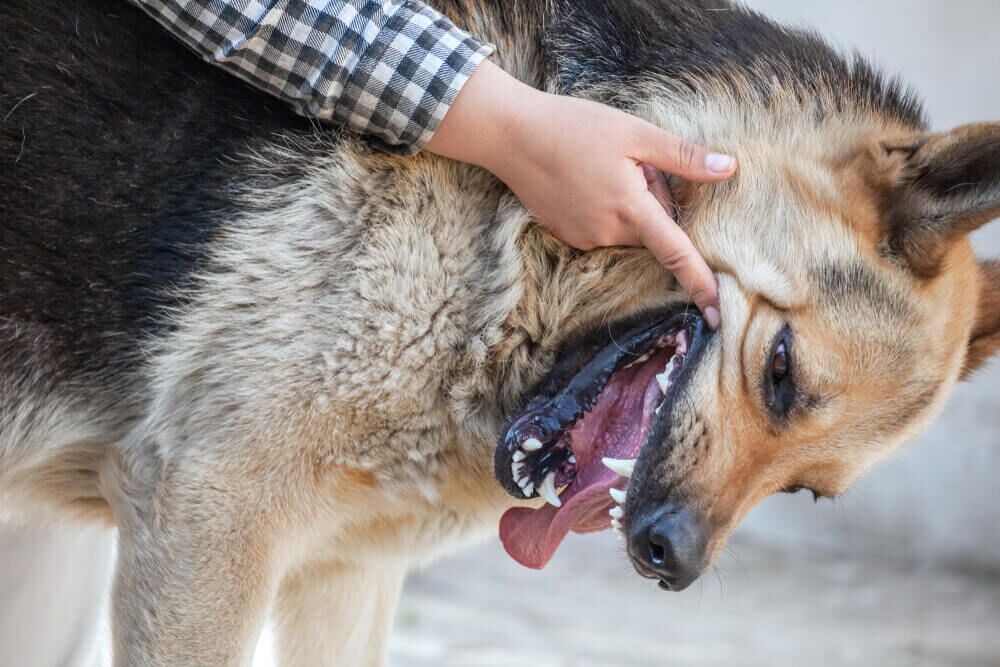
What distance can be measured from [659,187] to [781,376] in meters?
0.43

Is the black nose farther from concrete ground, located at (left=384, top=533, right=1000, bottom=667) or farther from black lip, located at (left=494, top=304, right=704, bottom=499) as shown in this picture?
concrete ground, located at (left=384, top=533, right=1000, bottom=667)

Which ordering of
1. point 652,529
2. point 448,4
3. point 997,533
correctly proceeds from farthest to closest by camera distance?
point 997,533 → point 448,4 → point 652,529

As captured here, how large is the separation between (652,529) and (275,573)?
2.37 ft

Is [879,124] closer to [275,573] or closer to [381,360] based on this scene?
[381,360]

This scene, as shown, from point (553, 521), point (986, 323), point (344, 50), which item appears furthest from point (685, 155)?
point (986, 323)

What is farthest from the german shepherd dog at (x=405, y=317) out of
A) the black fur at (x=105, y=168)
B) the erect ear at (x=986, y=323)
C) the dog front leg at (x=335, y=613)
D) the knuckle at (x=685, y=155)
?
the dog front leg at (x=335, y=613)

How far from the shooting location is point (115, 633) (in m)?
2.21

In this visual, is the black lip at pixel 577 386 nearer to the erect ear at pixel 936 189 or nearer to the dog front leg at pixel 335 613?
the erect ear at pixel 936 189

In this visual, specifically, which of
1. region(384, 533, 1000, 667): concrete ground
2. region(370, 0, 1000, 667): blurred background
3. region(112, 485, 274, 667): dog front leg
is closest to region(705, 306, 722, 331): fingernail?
region(112, 485, 274, 667): dog front leg

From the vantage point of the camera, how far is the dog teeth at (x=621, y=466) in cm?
216

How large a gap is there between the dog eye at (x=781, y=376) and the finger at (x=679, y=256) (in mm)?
120

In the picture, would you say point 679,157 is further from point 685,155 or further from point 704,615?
point 704,615

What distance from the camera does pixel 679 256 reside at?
83.0 inches

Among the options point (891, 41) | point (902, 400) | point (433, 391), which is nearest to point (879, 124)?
point (902, 400)
